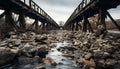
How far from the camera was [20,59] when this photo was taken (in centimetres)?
506

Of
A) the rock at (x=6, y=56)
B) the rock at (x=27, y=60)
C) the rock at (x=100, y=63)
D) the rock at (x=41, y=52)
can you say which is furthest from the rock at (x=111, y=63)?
the rock at (x=6, y=56)

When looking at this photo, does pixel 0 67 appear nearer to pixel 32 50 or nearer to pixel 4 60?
pixel 4 60

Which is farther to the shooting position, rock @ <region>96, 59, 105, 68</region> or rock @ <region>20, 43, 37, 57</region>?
→ rock @ <region>20, 43, 37, 57</region>

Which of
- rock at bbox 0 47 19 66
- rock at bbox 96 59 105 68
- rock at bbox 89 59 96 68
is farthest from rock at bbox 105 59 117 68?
rock at bbox 0 47 19 66

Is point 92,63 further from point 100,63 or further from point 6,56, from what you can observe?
point 6,56

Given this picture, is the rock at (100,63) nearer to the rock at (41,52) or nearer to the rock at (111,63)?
the rock at (111,63)

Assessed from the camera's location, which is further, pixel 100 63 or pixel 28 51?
pixel 28 51

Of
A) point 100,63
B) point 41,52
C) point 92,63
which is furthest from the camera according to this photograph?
point 41,52

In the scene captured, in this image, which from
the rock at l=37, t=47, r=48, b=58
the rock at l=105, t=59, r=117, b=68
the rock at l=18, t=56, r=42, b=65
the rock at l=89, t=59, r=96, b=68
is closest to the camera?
the rock at l=105, t=59, r=117, b=68

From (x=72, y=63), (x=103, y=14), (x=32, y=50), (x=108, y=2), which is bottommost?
(x=72, y=63)

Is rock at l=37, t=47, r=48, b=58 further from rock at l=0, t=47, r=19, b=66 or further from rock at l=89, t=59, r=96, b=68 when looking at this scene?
rock at l=89, t=59, r=96, b=68

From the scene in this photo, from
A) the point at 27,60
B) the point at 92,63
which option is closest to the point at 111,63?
the point at 92,63

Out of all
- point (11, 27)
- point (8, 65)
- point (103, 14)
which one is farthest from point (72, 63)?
point (11, 27)

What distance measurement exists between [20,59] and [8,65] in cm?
43
